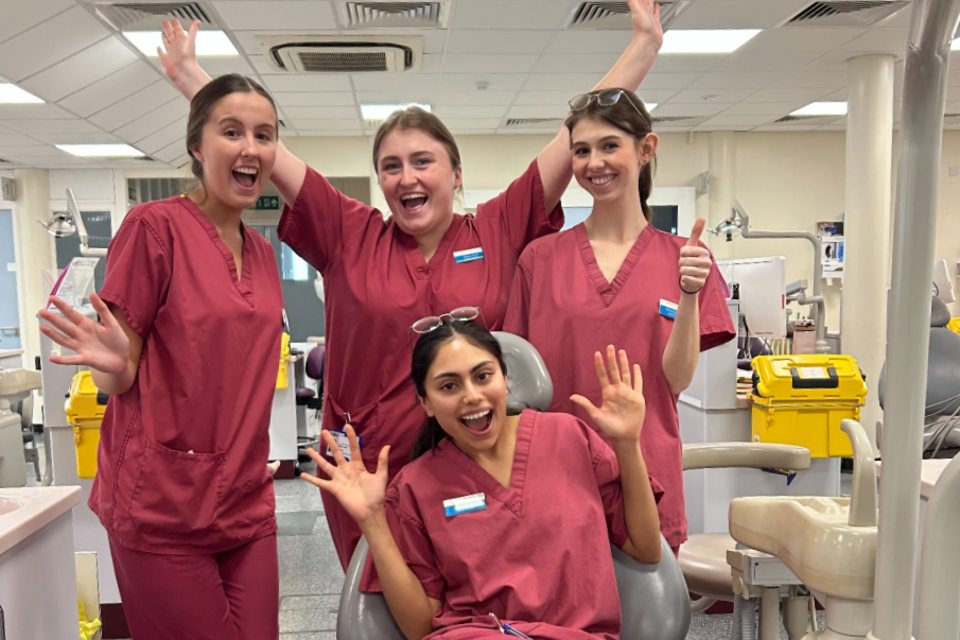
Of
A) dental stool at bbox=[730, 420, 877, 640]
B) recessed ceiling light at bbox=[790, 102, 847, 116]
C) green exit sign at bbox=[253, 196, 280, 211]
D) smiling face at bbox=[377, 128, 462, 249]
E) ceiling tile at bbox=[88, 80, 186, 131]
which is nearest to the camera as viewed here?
dental stool at bbox=[730, 420, 877, 640]

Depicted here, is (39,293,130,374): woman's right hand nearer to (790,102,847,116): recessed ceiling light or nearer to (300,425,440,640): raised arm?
(300,425,440,640): raised arm

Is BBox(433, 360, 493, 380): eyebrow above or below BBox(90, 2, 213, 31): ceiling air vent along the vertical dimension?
below

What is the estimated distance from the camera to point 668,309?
142cm

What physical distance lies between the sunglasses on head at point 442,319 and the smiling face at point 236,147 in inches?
16.0

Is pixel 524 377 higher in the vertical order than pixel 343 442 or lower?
higher

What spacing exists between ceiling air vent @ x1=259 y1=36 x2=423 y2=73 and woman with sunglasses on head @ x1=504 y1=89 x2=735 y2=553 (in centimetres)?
336

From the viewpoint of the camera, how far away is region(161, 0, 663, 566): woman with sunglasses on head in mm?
1519

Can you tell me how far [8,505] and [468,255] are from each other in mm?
1000

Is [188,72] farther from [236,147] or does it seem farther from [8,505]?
[8,505]

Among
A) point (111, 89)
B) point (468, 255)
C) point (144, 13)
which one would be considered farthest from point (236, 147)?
point (111, 89)

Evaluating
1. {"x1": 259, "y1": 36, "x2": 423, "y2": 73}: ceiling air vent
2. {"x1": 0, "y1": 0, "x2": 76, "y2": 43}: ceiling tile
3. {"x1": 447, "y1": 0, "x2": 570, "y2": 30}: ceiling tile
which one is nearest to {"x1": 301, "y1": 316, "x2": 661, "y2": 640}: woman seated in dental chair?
{"x1": 447, "y1": 0, "x2": 570, "y2": 30}: ceiling tile

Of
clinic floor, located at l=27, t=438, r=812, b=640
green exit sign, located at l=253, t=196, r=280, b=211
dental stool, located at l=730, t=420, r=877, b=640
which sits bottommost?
clinic floor, located at l=27, t=438, r=812, b=640

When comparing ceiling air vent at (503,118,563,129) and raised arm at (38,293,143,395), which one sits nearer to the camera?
raised arm at (38,293,143,395)

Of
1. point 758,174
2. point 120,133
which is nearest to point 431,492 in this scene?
point 120,133
